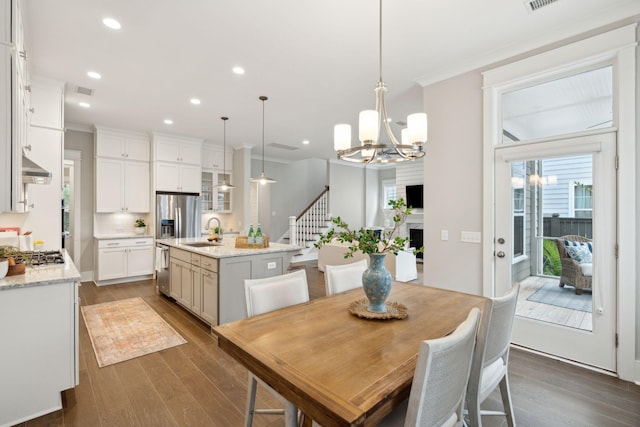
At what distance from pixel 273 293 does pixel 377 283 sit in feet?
2.16

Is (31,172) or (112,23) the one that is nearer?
(31,172)

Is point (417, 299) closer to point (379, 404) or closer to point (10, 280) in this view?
point (379, 404)

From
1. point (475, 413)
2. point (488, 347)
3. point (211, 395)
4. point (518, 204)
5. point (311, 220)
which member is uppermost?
point (518, 204)

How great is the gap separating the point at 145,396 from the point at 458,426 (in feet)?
7.07

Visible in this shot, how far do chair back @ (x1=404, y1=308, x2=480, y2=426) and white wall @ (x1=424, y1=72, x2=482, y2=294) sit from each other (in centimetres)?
233

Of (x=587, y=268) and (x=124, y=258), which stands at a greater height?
(x=587, y=268)

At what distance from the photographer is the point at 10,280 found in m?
1.95

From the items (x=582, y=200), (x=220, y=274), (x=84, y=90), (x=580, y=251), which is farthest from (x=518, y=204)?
(x=84, y=90)

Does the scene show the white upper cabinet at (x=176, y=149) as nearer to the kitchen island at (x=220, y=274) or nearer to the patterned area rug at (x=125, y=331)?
the kitchen island at (x=220, y=274)

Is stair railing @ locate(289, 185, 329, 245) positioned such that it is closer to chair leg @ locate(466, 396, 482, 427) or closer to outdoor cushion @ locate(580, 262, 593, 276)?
outdoor cushion @ locate(580, 262, 593, 276)

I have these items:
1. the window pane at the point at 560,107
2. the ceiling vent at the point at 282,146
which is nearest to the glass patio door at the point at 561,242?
the window pane at the point at 560,107

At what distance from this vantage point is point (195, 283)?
3695 millimetres

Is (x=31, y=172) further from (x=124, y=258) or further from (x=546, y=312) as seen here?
(x=546, y=312)

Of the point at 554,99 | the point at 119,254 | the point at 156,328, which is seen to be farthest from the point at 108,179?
the point at 554,99
